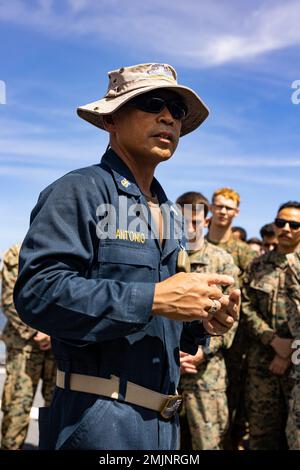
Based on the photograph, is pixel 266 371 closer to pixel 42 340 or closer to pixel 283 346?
pixel 283 346

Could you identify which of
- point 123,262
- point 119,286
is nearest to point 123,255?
point 123,262

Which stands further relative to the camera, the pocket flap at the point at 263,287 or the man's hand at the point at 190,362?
the pocket flap at the point at 263,287

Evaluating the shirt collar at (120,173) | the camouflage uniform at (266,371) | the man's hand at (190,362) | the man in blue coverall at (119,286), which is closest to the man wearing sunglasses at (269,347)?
the camouflage uniform at (266,371)

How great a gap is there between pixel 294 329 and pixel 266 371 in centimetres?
85

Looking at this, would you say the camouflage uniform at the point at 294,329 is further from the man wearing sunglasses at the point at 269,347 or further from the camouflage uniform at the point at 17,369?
the camouflage uniform at the point at 17,369

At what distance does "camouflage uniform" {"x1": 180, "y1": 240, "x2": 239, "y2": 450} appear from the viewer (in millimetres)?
5160

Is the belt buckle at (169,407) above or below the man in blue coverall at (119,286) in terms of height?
below

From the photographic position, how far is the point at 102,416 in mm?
2035

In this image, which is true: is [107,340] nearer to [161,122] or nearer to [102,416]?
[102,416]

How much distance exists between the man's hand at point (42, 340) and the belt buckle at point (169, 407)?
12.0 feet

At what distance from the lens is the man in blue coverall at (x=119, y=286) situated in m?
1.93

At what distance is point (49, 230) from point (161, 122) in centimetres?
62
